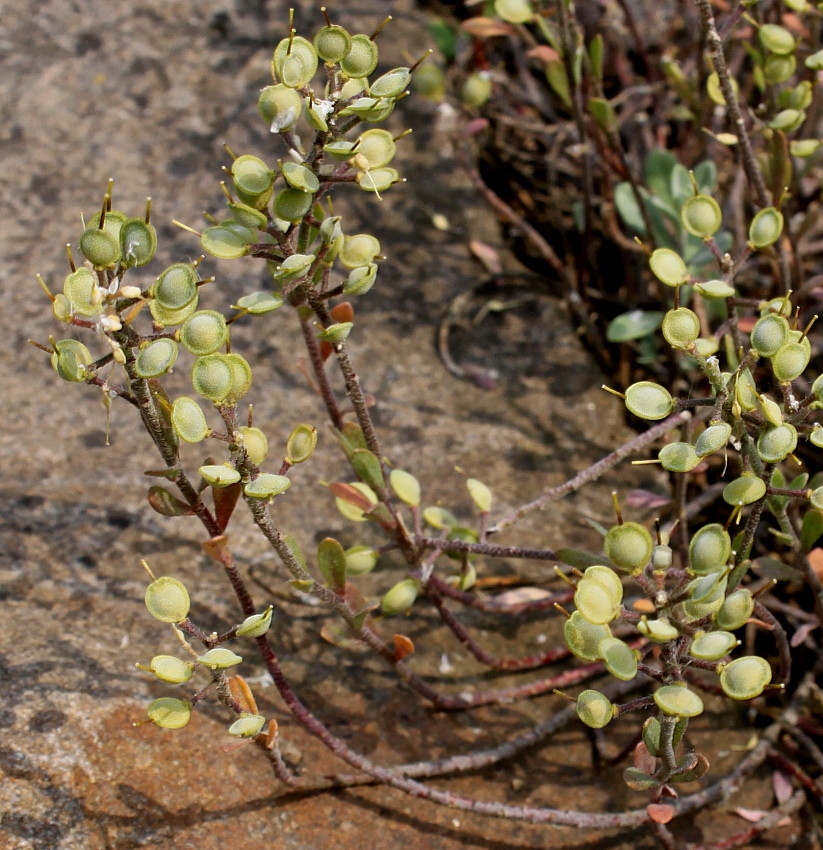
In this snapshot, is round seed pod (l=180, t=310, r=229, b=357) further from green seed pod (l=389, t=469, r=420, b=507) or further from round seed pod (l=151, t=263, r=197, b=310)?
green seed pod (l=389, t=469, r=420, b=507)

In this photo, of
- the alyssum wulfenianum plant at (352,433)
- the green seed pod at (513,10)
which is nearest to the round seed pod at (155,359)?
the alyssum wulfenianum plant at (352,433)

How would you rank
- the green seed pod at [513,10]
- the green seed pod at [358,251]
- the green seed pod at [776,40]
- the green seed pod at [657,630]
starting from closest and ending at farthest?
the green seed pod at [657,630]
the green seed pod at [358,251]
the green seed pod at [776,40]
the green seed pod at [513,10]

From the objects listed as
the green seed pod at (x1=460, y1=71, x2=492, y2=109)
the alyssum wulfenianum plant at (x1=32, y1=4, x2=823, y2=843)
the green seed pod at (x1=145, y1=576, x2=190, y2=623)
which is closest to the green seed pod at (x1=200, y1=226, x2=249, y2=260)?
the alyssum wulfenianum plant at (x1=32, y1=4, x2=823, y2=843)

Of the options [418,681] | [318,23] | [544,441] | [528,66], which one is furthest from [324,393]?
[528,66]

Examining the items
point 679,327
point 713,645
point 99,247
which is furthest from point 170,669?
point 679,327

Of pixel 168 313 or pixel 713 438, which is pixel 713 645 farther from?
pixel 168 313

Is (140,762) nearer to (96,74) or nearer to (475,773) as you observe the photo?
(475,773)

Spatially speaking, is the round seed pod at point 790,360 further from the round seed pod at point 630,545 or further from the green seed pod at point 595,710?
the green seed pod at point 595,710

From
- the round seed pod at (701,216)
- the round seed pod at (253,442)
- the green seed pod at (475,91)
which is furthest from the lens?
the green seed pod at (475,91)
